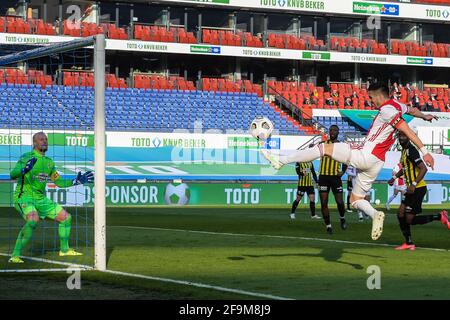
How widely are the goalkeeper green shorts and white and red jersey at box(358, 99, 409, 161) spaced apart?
4934mm

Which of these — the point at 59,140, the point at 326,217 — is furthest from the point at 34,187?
the point at 59,140

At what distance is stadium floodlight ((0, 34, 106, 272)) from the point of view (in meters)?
12.6

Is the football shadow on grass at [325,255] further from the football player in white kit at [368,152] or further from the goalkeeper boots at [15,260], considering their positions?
the goalkeeper boots at [15,260]

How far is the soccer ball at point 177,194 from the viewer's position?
1395 inches

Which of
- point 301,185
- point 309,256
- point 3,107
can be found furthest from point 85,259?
point 3,107

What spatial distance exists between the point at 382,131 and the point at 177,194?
2431 centimetres

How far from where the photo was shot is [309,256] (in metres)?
14.7

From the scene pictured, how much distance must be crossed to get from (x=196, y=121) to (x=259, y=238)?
91.4 ft

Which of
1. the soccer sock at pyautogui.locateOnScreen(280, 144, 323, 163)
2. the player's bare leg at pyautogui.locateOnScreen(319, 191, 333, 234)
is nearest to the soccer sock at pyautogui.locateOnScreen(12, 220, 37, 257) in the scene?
the soccer sock at pyautogui.locateOnScreen(280, 144, 323, 163)

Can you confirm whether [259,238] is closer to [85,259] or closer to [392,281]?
[85,259]

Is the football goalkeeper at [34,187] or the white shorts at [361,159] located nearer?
the white shorts at [361,159]

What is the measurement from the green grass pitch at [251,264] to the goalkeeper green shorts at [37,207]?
765mm

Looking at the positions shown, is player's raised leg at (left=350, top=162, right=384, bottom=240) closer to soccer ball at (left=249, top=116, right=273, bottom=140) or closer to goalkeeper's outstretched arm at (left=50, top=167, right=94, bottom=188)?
soccer ball at (left=249, top=116, right=273, bottom=140)

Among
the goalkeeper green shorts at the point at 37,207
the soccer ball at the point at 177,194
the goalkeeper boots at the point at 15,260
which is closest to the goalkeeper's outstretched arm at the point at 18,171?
the goalkeeper green shorts at the point at 37,207
